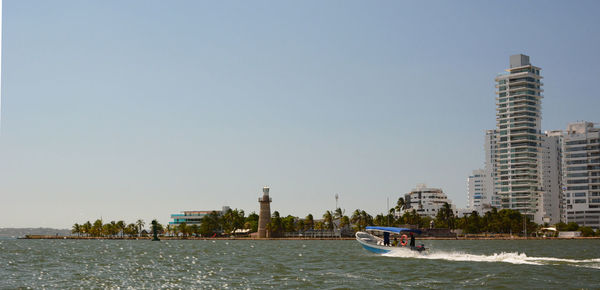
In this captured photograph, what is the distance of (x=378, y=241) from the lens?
81500 millimetres

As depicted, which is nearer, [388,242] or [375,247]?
[388,242]

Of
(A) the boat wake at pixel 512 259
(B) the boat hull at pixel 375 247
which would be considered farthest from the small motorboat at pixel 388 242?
(A) the boat wake at pixel 512 259

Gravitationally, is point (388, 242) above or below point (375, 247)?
above

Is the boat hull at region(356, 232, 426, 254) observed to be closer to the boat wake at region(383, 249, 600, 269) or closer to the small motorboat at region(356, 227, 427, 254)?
the small motorboat at region(356, 227, 427, 254)

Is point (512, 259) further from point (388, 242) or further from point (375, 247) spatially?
point (375, 247)

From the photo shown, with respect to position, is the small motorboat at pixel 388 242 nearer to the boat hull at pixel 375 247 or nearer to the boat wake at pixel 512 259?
the boat hull at pixel 375 247

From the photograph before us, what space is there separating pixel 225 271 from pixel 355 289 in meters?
20.0

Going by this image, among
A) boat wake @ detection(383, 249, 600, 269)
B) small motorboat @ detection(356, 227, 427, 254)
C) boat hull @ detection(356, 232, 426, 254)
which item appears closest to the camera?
boat wake @ detection(383, 249, 600, 269)

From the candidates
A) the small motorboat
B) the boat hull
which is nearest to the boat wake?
the boat hull

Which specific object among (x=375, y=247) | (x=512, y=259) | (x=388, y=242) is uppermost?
(x=388, y=242)

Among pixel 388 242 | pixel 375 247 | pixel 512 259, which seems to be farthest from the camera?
pixel 375 247

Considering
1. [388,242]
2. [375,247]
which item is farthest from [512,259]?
[375,247]

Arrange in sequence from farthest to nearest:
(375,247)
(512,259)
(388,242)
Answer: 1. (375,247)
2. (388,242)
3. (512,259)

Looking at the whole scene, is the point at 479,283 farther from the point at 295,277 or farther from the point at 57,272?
the point at 57,272
